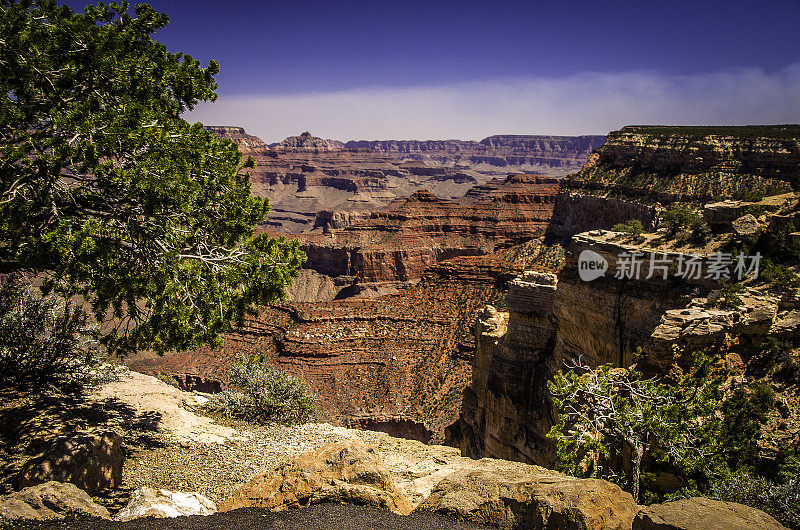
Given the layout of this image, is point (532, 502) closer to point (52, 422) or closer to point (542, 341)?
point (52, 422)

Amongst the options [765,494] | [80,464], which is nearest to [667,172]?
[765,494]

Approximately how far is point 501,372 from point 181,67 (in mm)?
19495

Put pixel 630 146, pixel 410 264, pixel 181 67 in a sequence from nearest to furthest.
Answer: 1. pixel 181 67
2. pixel 630 146
3. pixel 410 264

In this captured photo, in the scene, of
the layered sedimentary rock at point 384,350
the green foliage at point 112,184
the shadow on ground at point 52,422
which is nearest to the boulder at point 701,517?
the green foliage at point 112,184

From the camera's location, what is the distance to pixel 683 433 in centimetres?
1016

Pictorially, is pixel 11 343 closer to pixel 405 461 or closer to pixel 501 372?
pixel 405 461

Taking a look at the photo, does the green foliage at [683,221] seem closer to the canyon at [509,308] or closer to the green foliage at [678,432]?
the canyon at [509,308]

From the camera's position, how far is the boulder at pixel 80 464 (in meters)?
7.98

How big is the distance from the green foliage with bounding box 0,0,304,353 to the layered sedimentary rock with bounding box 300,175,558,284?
91.5m

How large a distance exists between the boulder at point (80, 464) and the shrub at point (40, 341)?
480 centimetres

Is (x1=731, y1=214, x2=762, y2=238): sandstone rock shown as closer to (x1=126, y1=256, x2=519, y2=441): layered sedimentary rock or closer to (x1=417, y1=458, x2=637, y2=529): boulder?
(x1=417, y1=458, x2=637, y2=529): boulder

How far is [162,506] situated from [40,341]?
29.2 feet

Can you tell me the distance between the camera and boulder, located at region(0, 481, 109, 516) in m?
6.41

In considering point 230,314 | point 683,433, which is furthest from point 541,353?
point 230,314
